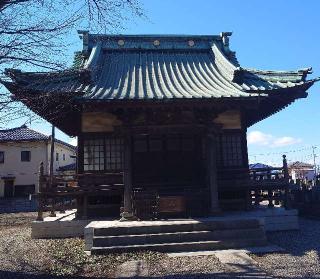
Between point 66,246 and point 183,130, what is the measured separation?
5.70 metres

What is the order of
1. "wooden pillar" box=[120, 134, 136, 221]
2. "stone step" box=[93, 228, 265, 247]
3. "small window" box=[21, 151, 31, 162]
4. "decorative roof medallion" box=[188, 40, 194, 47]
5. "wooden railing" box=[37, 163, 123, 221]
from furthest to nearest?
"small window" box=[21, 151, 31, 162] < "decorative roof medallion" box=[188, 40, 194, 47] < "wooden railing" box=[37, 163, 123, 221] < "wooden pillar" box=[120, 134, 136, 221] < "stone step" box=[93, 228, 265, 247]

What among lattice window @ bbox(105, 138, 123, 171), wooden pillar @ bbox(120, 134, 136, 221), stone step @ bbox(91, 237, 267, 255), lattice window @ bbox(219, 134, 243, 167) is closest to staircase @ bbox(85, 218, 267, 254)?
stone step @ bbox(91, 237, 267, 255)

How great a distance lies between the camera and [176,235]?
11094 mm

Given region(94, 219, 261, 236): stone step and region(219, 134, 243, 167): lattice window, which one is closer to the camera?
region(94, 219, 261, 236): stone step

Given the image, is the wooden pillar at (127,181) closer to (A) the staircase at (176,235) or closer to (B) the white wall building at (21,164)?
(A) the staircase at (176,235)

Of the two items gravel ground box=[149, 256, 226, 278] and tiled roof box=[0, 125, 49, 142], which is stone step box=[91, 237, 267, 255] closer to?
gravel ground box=[149, 256, 226, 278]

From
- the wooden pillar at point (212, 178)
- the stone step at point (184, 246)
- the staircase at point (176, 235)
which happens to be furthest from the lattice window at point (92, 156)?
the stone step at point (184, 246)

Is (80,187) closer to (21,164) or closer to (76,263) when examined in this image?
(76,263)

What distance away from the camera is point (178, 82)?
15117 mm

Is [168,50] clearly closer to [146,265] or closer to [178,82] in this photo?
[178,82]

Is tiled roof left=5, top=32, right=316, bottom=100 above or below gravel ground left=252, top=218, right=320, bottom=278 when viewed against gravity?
above

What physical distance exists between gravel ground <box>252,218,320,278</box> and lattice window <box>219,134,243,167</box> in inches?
134

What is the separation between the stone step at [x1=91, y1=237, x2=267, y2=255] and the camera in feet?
34.7

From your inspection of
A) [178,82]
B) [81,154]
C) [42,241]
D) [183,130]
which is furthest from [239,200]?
[42,241]
